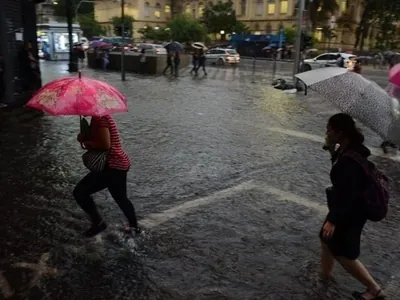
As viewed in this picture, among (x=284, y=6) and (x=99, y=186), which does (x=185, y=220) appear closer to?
(x=99, y=186)

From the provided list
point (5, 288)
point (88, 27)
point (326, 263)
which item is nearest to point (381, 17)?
point (88, 27)

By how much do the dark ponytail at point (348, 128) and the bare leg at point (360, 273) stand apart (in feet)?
3.14

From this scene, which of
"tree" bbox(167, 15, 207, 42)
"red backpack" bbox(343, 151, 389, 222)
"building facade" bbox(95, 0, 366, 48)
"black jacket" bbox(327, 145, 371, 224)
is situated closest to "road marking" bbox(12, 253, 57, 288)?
"black jacket" bbox(327, 145, 371, 224)

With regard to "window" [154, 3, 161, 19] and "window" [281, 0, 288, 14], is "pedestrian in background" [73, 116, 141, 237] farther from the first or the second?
"window" [154, 3, 161, 19]

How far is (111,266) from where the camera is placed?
3.96 meters

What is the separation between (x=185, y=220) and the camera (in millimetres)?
5078

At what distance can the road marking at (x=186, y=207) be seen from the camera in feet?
16.4

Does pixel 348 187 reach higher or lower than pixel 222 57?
higher

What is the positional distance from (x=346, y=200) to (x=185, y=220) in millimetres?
2387

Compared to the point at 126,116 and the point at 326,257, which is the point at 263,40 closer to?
the point at 126,116

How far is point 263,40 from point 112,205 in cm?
5646

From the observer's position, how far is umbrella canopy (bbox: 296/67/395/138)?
3.48 metres

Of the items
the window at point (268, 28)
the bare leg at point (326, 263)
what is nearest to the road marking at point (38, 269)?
the bare leg at point (326, 263)

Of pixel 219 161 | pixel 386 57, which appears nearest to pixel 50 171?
pixel 219 161
